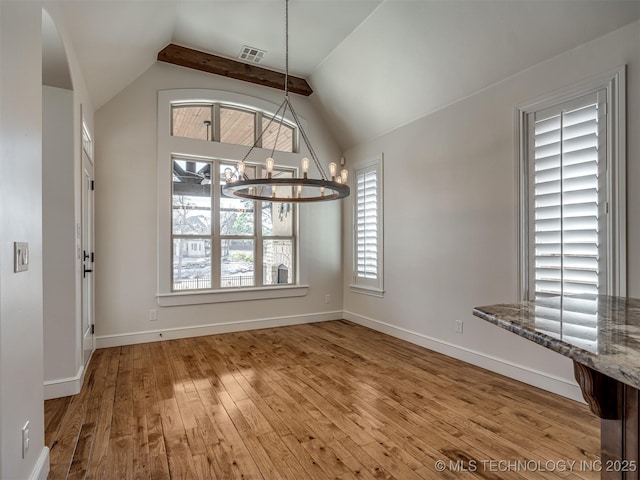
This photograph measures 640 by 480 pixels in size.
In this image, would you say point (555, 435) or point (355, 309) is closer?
point (555, 435)

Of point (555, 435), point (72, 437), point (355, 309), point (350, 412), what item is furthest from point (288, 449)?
point (355, 309)

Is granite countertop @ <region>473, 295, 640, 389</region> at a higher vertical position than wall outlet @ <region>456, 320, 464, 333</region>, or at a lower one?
higher

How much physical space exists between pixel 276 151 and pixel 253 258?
1676mm

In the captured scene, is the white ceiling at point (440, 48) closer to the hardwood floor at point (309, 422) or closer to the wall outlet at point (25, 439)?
the hardwood floor at point (309, 422)

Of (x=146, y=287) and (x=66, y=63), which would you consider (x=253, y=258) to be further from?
(x=66, y=63)

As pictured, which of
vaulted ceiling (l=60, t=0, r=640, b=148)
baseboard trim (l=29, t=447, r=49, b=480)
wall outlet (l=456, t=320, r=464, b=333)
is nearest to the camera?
baseboard trim (l=29, t=447, r=49, b=480)

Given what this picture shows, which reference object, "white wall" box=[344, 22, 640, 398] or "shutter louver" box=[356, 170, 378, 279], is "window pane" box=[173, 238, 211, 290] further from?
"white wall" box=[344, 22, 640, 398]

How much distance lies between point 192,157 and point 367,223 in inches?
105

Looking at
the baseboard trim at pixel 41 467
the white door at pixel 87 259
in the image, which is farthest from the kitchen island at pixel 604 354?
the white door at pixel 87 259

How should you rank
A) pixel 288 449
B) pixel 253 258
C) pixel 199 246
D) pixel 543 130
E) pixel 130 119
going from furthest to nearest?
pixel 253 258, pixel 199 246, pixel 130 119, pixel 543 130, pixel 288 449

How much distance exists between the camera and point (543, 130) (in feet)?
9.54

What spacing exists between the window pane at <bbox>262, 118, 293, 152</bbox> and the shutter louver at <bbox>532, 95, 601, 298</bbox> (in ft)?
11.3

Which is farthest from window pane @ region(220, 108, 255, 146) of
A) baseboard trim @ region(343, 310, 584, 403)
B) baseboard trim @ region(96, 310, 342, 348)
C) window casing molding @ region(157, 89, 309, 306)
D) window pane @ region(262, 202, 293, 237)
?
baseboard trim @ region(343, 310, 584, 403)

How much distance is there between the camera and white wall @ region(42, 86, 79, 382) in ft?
8.78
